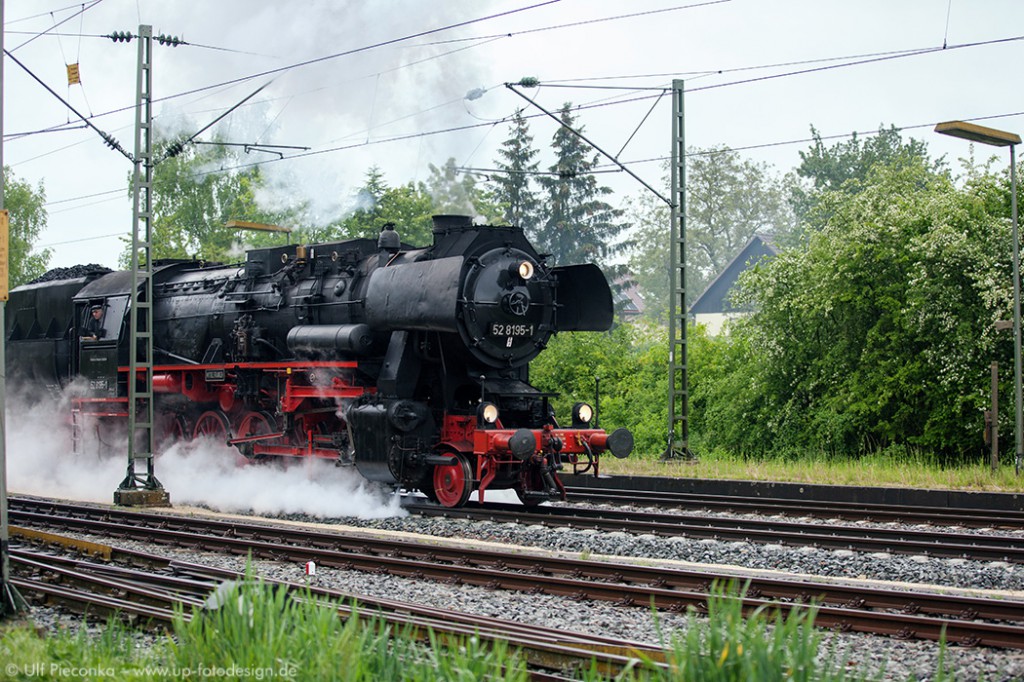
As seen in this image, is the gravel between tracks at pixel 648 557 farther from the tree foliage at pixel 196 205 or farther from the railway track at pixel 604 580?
the tree foliage at pixel 196 205

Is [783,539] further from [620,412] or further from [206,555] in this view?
[620,412]

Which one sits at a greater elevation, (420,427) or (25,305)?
(25,305)

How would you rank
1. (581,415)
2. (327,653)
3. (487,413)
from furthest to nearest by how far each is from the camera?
(581,415), (487,413), (327,653)

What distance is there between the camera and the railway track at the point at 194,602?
629 centimetres

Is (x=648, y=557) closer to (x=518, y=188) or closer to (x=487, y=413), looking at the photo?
(x=487, y=413)

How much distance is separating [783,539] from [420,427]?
5.11 metres

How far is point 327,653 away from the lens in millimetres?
5180

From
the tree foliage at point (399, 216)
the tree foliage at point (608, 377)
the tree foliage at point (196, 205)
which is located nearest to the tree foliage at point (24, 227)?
the tree foliage at point (196, 205)

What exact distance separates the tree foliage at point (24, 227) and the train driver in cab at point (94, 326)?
35386 millimetres

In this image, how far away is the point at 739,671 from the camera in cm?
447

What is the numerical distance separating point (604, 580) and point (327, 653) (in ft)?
15.3

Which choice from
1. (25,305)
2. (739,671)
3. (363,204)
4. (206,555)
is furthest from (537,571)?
(25,305)

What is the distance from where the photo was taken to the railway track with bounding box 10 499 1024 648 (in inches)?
288

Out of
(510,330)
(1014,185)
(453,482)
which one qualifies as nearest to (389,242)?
(510,330)
